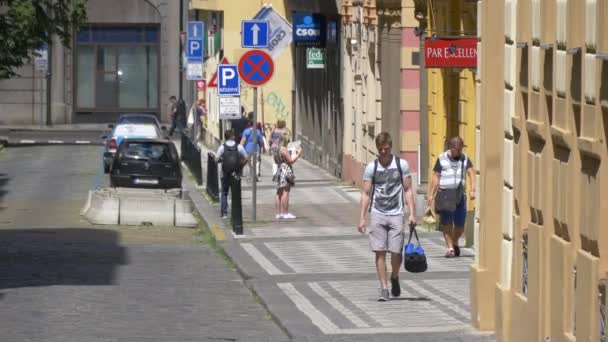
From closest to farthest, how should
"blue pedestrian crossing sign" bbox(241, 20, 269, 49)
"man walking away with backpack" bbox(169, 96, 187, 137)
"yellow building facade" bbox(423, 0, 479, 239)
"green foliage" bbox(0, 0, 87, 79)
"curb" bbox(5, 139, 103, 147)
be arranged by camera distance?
"yellow building facade" bbox(423, 0, 479, 239) → "blue pedestrian crossing sign" bbox(241, 20, 269, 49) → "green foliage" bbox(0, 0, 87, 79) → "curb" bbox(5, 139, 103, 147) → "man walking away with backpack" bbox(169, 96, 187, 137)

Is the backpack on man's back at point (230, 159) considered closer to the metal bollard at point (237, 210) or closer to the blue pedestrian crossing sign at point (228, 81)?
the metal bollard at point (237, 210)

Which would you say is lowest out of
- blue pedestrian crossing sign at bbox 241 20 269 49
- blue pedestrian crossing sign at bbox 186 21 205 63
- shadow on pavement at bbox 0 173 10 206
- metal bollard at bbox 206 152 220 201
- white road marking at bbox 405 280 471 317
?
white road marking at bbox 405 280 471 317

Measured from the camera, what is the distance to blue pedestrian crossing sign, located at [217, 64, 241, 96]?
33938mm

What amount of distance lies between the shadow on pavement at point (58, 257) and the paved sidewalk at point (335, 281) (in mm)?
1732

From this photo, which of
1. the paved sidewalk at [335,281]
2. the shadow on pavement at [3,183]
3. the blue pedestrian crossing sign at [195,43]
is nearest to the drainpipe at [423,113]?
the paved sidewalk at [335,281]

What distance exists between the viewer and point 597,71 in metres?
10.3

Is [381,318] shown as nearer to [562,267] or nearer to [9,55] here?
[562,267]

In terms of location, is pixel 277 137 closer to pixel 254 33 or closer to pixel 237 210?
pixel 254 33

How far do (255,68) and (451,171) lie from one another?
7693mm

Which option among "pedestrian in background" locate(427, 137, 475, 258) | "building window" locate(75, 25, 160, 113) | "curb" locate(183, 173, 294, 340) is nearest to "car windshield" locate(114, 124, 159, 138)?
"curb" locate(183, 173, 294, 340)

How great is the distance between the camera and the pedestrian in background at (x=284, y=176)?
2967 centimetres

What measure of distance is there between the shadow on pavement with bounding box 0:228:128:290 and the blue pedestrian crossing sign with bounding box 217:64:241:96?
650 cm

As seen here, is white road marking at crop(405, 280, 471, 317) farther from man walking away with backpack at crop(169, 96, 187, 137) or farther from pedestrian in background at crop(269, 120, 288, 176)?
man walking away with backpack at crop(169, 96, 187, 137)

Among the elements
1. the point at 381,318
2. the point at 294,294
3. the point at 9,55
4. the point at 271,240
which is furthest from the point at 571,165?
the point at 9,55
